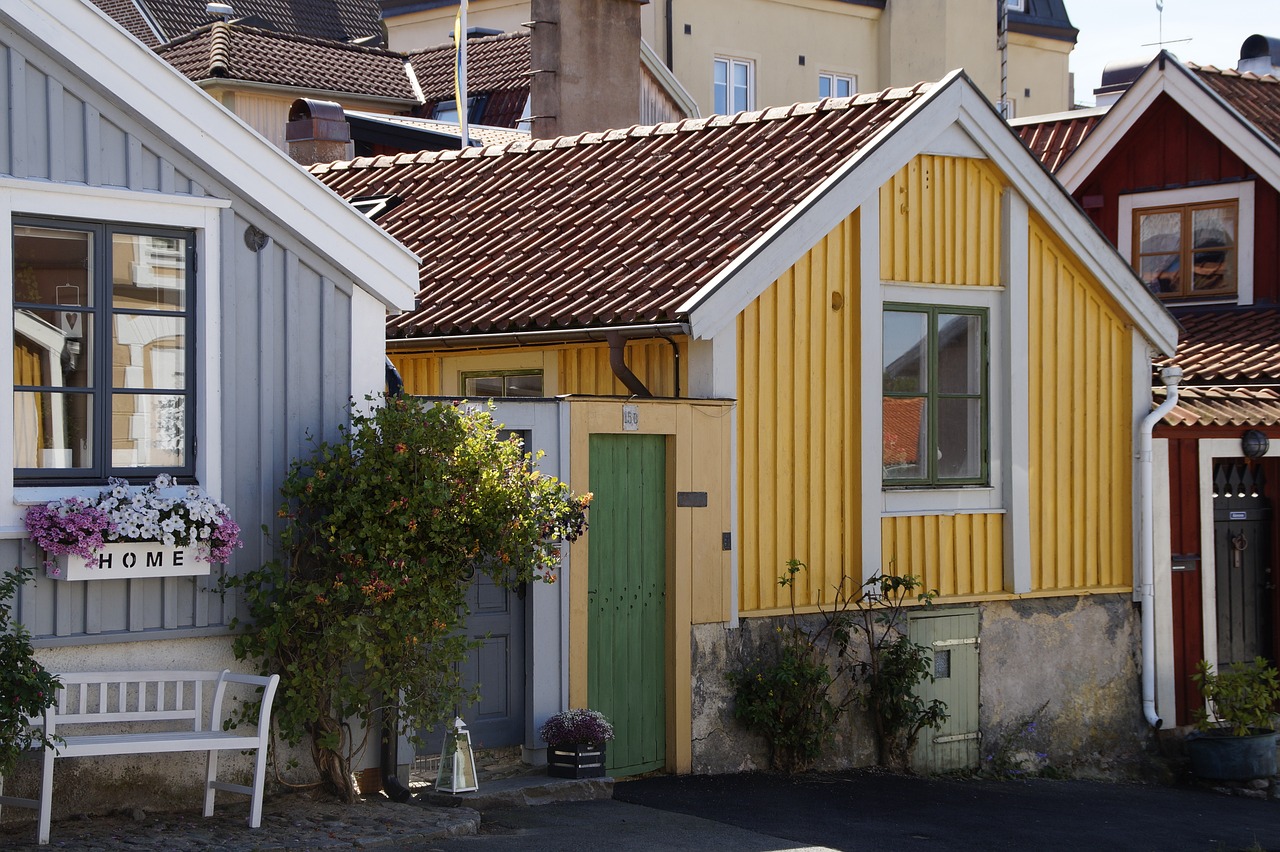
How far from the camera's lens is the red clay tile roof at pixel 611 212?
38.5ft

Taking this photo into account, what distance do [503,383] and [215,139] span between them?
4.26 meters

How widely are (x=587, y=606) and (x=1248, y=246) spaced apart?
9.67 meters

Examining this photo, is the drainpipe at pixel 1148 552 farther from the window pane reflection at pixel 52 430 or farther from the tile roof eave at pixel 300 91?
the tile roof eave at pixel 300 91

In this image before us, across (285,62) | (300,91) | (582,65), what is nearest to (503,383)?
(582,65)

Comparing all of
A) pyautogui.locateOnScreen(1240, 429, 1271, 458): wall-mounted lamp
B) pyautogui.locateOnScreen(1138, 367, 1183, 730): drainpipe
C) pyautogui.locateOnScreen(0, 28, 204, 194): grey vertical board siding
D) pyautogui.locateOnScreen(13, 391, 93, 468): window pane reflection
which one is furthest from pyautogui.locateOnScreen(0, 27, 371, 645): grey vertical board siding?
pyautogui.locateOnScreen(1240, 429, 1271, 458): wall-mounted lamp

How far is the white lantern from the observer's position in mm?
9555

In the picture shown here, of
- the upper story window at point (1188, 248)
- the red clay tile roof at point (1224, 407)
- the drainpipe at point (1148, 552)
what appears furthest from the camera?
the upper story window at point (1188, 248)

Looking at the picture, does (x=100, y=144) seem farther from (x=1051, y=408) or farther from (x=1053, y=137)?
(x=1053, y=137)

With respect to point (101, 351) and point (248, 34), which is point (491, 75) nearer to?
point (248, 34)

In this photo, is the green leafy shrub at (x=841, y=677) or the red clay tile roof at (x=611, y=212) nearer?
the green leafy shrub at (x=841, y=677)

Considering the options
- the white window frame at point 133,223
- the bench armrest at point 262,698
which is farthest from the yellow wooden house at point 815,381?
the white window frame at point 133,223

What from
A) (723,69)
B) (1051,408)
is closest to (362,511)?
(1051,408)

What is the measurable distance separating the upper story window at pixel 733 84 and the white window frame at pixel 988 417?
2167 cm

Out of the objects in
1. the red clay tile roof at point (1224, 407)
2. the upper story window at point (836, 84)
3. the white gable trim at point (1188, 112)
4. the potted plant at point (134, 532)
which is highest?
the upper story window at point (836, 84)
